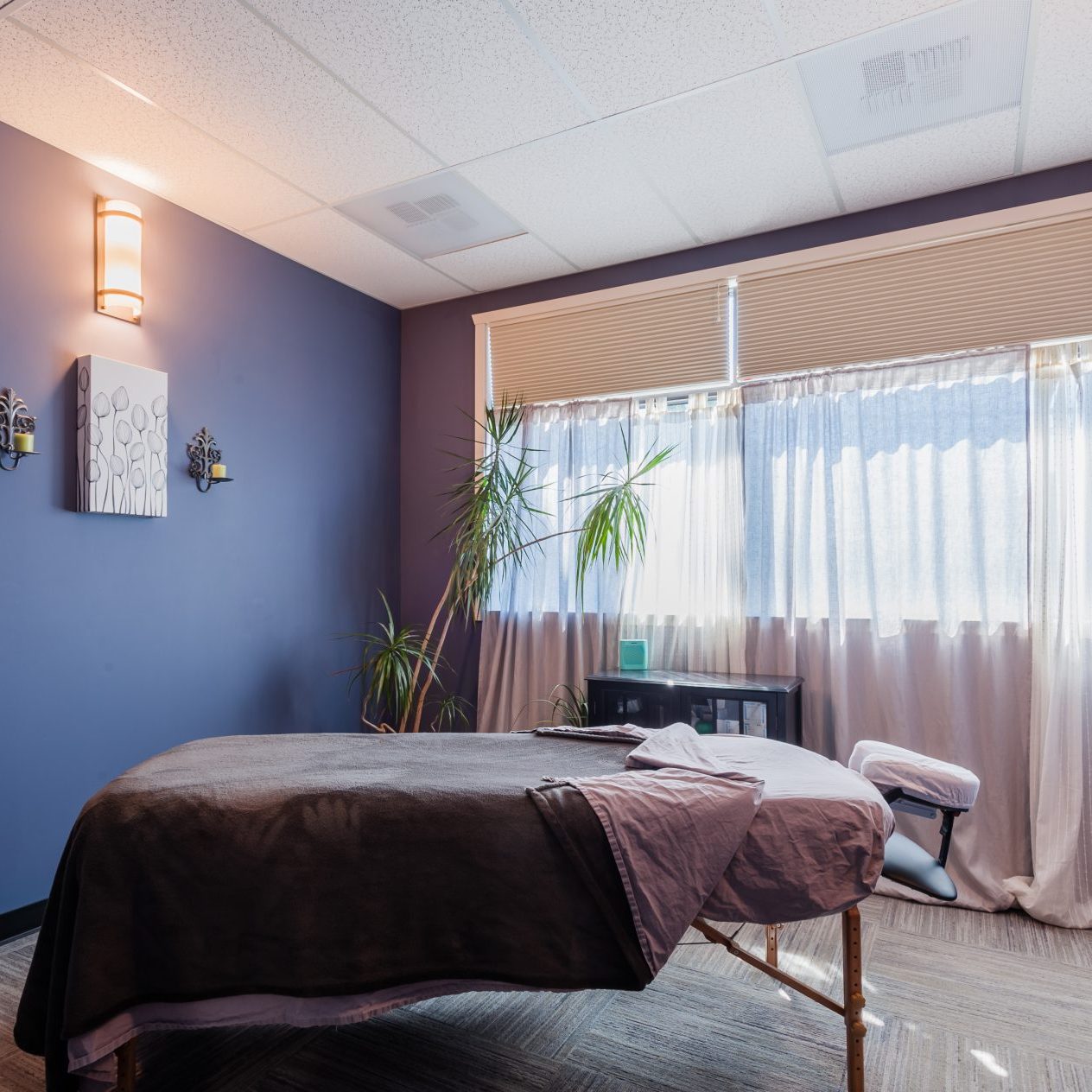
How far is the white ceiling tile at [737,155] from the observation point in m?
2.39

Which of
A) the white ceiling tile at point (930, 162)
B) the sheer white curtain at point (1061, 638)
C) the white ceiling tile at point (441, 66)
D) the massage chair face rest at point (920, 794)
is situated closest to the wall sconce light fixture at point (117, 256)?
the white ceiling tile at point (441, 66)

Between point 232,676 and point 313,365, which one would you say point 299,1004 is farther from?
point 313,365

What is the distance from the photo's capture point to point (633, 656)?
3336 millimetres

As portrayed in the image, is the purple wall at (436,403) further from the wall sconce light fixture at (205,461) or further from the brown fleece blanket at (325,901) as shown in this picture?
the brown fleece blanket at (325,901)

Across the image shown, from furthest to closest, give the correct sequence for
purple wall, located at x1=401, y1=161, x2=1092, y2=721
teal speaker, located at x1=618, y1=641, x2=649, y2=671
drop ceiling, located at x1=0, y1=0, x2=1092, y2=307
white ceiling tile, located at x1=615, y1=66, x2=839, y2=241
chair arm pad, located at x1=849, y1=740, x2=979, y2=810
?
1. purple wall, located at x1=401, y1=161, x2=1092, y2=721
2. teal speaker, located at x1=618, y1=641, x2=649, y2=671
3. white ceiling tile, located at x1=615, y1=66, x2=839, y2=241
4. drop ceiling, located at x1=0, y1=0, x2=1092, y2=307
5. chair arm pad, located at x1=849, y1=740, x2=979, y2=810

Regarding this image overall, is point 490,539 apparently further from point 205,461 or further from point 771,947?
point 771,947

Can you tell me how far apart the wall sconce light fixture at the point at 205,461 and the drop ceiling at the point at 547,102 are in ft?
2.94

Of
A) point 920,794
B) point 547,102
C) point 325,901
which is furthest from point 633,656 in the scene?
point 547,102

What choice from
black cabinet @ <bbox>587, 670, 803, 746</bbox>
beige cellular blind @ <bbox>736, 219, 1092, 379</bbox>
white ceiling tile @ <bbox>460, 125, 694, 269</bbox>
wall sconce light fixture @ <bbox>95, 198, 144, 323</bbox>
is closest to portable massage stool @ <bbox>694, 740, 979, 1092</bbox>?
black cabinet @ <bbox>587, 670, 803, 746</bbox>

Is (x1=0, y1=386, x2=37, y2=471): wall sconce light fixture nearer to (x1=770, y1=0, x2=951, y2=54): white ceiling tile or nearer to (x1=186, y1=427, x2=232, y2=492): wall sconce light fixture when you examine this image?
(x1=186, y1=427, x2=232, y2=492): wall sconce light fixture

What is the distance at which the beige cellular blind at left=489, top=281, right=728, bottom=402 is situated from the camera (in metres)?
3.42

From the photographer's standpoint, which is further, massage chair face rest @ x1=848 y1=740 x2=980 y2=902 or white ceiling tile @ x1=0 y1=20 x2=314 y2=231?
white ceiling tile @ x1=0 y1=20 x2=314 y2=231

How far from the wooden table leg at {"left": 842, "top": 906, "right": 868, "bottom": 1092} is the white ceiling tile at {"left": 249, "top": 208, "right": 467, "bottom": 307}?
9.76 ft

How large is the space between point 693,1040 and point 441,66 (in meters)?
2.69
